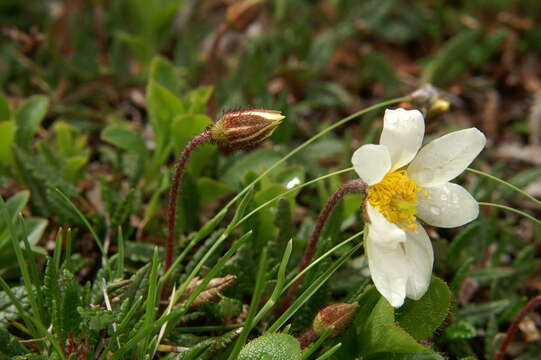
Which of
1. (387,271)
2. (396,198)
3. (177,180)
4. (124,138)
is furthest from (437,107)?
(124,138)

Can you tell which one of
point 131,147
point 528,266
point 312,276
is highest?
point 131,147

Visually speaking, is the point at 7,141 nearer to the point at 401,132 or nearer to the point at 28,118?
the point at 28,118

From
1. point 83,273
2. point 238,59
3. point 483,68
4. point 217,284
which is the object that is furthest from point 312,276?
point 483,68

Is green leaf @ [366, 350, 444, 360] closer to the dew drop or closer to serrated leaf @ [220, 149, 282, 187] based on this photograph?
the dew drop

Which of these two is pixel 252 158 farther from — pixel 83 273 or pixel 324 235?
pixel 83 273

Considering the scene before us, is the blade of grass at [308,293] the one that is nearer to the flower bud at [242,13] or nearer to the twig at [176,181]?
the twig at [176,181]

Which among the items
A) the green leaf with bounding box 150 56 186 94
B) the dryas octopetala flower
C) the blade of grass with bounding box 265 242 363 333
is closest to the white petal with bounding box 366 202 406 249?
the dryas octopetala flower
